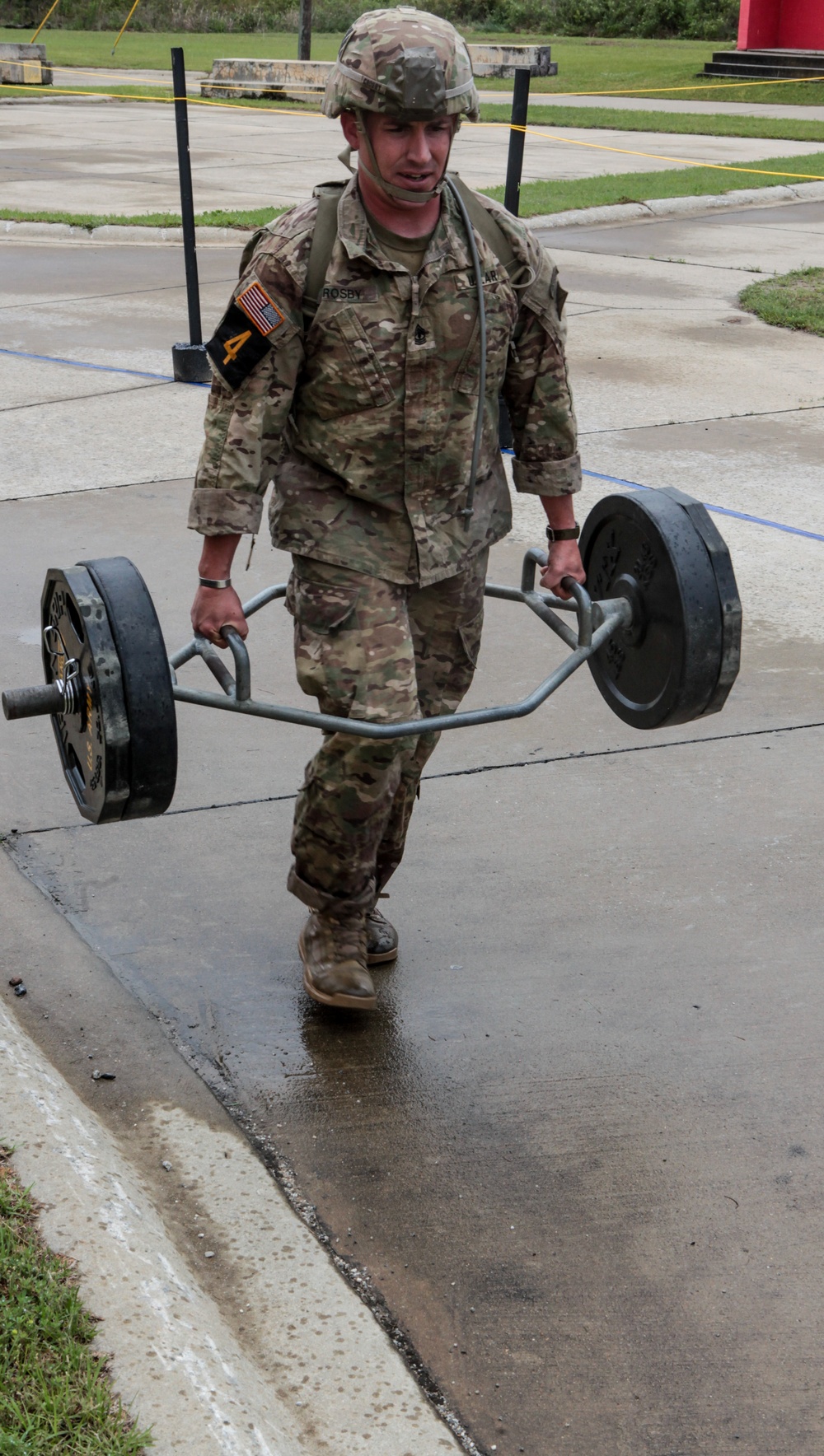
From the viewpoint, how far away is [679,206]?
1409cm

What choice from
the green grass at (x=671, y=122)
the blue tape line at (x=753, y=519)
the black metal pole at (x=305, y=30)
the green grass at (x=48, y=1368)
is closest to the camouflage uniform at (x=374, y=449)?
the green grass at (x=48, y=1368)

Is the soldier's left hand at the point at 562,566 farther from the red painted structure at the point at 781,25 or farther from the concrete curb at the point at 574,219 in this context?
the red painted structure at the point at 781,25

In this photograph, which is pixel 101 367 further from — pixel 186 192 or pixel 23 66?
pixel 23 66

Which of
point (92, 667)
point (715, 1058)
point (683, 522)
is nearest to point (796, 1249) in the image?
point (715, 1058)

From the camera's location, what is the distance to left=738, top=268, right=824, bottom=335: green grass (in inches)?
375

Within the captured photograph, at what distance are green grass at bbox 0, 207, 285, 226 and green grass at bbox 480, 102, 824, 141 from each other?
7521 mm

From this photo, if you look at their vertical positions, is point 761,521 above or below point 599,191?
above

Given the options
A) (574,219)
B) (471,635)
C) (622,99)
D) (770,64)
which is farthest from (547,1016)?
(770,64)

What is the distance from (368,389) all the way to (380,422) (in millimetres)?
63

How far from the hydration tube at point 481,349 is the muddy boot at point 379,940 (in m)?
0.92

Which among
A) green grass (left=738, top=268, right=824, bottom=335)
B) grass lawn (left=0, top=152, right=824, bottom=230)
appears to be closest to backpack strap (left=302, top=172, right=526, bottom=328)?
green grass (left=738, top=268, right=824, bottom=335)

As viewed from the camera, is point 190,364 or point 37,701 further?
point 190,364

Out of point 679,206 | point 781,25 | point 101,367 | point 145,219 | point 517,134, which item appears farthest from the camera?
point 781,25

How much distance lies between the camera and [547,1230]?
258 cm
